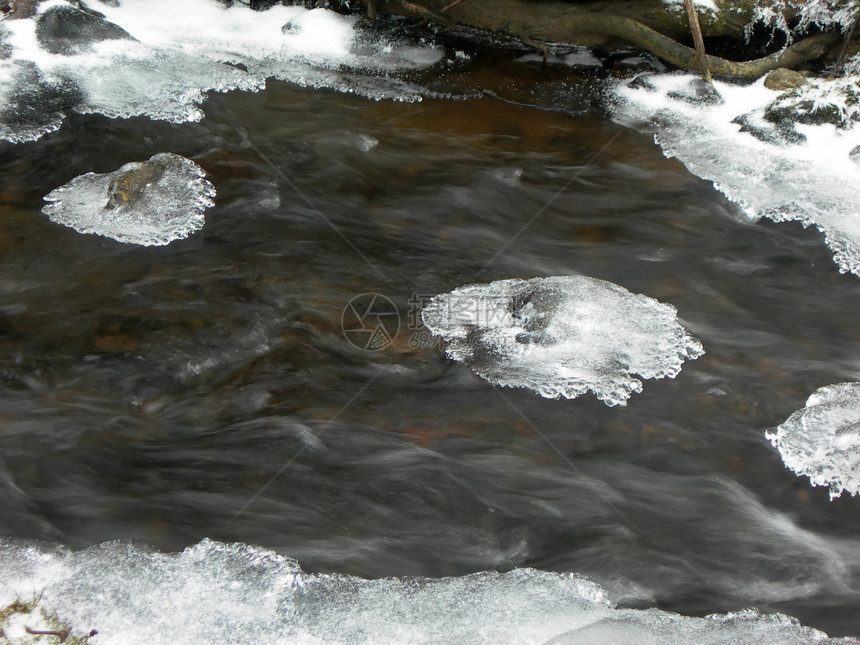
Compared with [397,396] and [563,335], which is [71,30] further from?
[563,335]

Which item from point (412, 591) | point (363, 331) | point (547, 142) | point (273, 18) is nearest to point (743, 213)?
point (547, 142)

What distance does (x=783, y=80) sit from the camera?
222 inches

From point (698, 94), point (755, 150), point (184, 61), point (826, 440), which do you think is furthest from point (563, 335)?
point (184, 61)

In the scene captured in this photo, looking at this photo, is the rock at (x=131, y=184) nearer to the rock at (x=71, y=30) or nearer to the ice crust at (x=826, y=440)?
the rock at (x=71, y=30)

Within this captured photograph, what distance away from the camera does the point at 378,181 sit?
5.07 meters

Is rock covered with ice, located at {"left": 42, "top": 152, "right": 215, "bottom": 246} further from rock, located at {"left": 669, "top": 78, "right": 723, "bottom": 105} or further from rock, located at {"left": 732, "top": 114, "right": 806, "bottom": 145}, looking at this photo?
rock, located at {"left": 732, "top": 114, "right": 806, "bottom": 145}

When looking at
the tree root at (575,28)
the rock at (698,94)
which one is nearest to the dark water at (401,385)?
the rock at (698,94)

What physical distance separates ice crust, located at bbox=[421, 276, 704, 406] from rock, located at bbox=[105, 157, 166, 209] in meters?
2.03

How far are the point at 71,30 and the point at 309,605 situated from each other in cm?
522

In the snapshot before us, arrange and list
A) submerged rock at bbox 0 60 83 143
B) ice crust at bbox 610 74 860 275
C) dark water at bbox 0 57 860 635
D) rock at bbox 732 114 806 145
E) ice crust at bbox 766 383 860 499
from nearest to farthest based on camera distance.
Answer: dark water at bbox 0 57 860 635
ice crust at bbox 766 383 860 499
ice crust at bbox 610 74 860 275
submerged rock at bbox 0 60 83 143
rock at bbox 732 114 806 145

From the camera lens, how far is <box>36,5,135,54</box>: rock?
5789 mm

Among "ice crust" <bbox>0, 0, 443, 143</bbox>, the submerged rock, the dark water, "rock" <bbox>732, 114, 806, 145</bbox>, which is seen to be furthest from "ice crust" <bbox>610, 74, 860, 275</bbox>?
the submerged rock

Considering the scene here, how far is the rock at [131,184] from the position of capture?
4.50 m

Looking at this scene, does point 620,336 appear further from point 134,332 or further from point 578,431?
point 134,332
